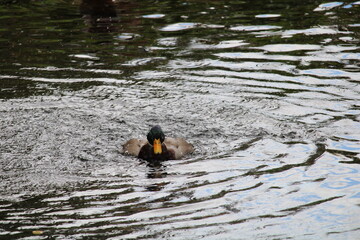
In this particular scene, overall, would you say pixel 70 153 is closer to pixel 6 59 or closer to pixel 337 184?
pixel 337 184

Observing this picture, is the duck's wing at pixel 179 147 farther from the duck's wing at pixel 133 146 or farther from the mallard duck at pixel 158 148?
the duck's wing at pixel 133 146

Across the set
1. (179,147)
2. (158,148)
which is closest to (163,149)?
(158,148)

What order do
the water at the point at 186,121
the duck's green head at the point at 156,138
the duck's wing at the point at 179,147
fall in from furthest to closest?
the duck's wing at the point at 179,147 → the duck's green head at the point at 156,138 → the water at the point at 186,121

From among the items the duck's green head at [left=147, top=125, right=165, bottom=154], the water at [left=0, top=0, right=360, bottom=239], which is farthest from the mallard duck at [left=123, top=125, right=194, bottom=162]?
the water at [left=0, top=0, right=360, bottom=239]

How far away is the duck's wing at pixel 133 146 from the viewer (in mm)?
10008

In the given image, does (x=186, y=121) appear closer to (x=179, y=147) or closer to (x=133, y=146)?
(x=179, y=147)

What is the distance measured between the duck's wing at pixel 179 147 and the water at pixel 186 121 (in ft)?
0.49

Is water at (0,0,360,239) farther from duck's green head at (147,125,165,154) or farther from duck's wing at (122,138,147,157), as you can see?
duck's green head at (147,125,165,154)

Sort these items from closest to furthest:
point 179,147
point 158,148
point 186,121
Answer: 1. point 158,148
2. point 179,147
3. point 186,121

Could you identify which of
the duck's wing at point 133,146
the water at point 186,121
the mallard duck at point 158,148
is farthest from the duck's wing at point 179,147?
the duck's wing at point 133,146

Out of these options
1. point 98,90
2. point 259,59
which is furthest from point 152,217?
point 259,59

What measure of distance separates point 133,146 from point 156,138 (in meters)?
0.41

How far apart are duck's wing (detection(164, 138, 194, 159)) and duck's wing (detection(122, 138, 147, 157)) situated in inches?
16.0

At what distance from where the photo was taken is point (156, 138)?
991 cm
